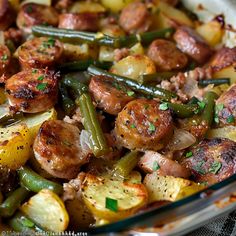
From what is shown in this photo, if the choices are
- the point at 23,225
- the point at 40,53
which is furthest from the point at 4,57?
the point at 23,225

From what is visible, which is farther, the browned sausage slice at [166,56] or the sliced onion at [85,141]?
the browned sausage slice at [166,56]

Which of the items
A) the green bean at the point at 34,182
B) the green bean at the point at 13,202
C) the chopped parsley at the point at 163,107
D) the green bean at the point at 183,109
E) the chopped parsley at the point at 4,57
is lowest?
the green bean at the point at 13,202

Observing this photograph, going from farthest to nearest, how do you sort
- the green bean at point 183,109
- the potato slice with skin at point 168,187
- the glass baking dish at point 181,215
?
the green bean at point 183,109
the potato slice with skin at point 168,187
the glass baking dish at point 181,215

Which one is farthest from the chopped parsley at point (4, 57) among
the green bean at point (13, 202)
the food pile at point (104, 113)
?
the green bean at point (13, 202)

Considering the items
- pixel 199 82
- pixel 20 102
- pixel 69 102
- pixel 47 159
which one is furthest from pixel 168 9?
pixel 47 159

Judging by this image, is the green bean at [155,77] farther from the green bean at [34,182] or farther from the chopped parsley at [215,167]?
the green bean at [34,182]

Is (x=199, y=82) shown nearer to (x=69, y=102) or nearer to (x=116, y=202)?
(x=69, y=102)
